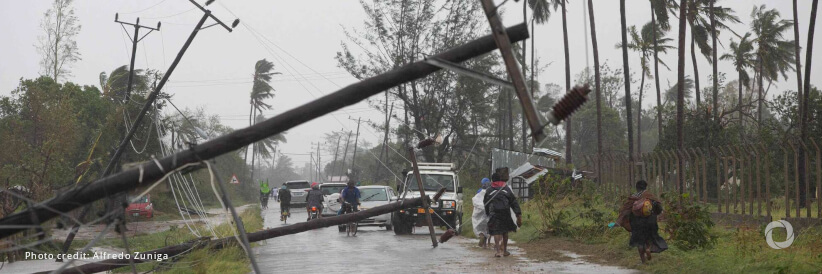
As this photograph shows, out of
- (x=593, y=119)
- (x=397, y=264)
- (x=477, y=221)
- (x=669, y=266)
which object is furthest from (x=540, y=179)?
(x=593, y=119)

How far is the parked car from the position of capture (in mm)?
27734

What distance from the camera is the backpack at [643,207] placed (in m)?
13.5

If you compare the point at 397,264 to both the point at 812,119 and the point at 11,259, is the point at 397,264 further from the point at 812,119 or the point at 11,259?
the point at 812,119

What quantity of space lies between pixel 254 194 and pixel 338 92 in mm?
92964

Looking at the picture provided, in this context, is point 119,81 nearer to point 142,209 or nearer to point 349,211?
point 142,209

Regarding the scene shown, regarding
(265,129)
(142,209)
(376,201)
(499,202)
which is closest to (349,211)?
(376,201)

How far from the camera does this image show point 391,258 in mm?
16938

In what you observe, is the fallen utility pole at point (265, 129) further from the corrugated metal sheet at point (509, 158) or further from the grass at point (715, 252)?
the corrugated metal sheet at point (509, 158)

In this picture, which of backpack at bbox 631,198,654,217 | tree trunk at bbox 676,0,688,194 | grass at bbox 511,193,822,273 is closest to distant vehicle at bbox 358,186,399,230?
grass at bbox 511,193,822,273

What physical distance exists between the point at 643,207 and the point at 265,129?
8614 millimetres

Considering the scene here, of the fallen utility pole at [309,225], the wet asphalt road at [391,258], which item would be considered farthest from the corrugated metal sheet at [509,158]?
the fallen utility pole at [309,225]

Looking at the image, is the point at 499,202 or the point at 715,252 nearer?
the point at 715,252

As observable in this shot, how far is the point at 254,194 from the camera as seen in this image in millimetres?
97562

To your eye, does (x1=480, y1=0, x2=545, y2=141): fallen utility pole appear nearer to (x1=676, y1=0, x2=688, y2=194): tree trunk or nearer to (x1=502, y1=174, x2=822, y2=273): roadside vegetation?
(x1=502, y1=174, x2=822, y2=273): roadside vegetation
